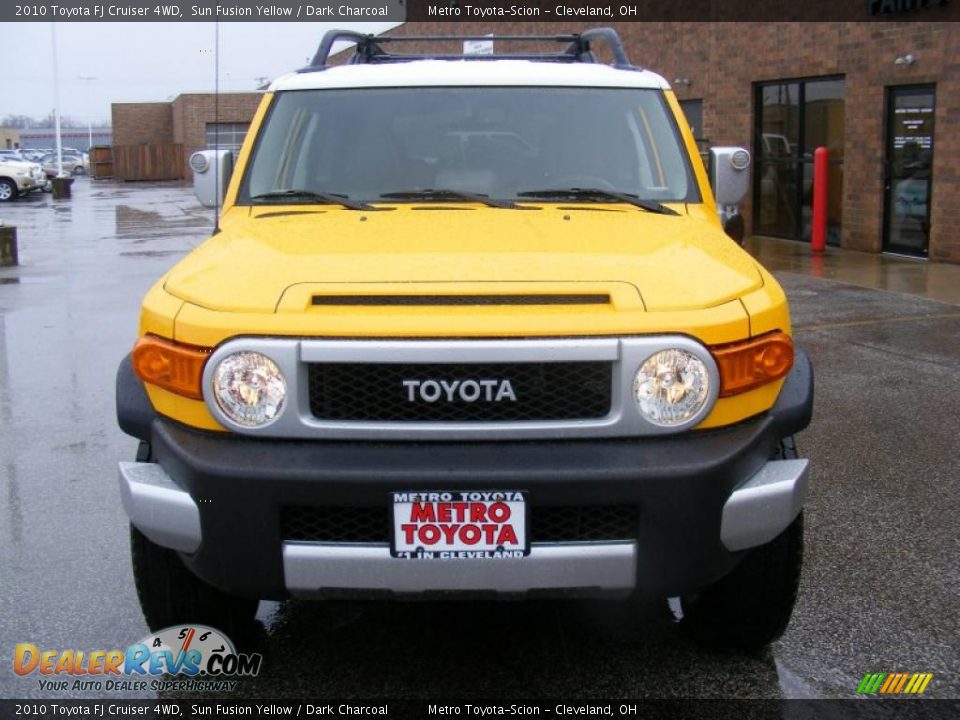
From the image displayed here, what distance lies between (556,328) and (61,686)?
1.89m

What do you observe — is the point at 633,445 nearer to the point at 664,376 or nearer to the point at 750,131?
the point at 664,376

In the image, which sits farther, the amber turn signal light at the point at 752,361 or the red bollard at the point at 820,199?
the red bollard at the point at 820,199

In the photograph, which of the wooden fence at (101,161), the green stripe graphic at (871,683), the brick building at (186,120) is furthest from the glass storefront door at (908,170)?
the wooden fence at (101,161)

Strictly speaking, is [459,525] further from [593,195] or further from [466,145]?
[466,145]

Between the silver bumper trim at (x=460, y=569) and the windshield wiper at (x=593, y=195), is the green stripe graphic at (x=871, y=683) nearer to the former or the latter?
the silver bumper trim at (x=460, y=569)

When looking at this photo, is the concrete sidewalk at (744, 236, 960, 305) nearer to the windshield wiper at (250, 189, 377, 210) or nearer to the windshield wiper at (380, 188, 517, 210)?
the windshield wiper at (380, 188, 517, 210)

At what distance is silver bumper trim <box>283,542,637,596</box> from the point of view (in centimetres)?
297

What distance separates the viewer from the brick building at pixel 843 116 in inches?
552

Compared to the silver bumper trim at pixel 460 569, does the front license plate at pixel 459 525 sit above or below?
above

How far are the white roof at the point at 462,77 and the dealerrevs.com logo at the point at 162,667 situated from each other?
2274 mm

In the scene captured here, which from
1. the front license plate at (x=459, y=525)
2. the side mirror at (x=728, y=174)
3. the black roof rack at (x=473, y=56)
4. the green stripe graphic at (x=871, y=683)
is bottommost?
the green stripe graphic at (x=871, y=683)

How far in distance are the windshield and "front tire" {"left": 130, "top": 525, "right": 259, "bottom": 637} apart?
1498mm

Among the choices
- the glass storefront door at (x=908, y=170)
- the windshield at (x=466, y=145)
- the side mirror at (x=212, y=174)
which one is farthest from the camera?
the glass storefront door at (x=908, y=170)
